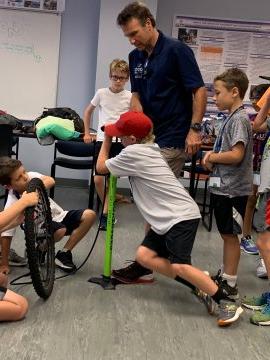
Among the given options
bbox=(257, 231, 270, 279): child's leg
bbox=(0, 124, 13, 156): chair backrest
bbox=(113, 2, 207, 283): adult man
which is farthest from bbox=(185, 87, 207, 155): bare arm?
bbox=(0, 124, 13, 156): chair backrest

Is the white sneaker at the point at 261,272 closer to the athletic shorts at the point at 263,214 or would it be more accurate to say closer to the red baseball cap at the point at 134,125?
the athletic shorts at the point at 263,214

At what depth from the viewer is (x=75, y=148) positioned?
4.52 metres

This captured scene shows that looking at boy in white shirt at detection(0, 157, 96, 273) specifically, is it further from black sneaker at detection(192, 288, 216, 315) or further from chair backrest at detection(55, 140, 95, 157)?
chair backrest at detection(55, 140, 95, 157)

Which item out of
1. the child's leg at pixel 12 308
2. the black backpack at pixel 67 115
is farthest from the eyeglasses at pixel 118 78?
the child's leg at pixel 12 308

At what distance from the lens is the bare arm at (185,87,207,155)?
8.00ft

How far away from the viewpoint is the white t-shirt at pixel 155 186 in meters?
2.23

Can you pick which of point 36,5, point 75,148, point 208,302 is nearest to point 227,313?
point 208,302

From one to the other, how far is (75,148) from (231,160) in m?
2.46

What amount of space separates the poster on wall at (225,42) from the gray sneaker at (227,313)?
11.6 feet

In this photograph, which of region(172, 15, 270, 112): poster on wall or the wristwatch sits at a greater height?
region(172, 15, 270, 112): poster on wall

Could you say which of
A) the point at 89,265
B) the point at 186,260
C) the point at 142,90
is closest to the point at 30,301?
the point at 89,265

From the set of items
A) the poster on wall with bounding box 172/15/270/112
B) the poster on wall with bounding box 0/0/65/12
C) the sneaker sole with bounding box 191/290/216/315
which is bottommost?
the sneaker sole with bounding box 191/290/216/315

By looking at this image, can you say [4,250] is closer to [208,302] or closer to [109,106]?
[208,302]

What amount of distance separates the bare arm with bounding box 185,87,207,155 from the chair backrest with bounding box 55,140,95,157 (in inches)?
83.8
